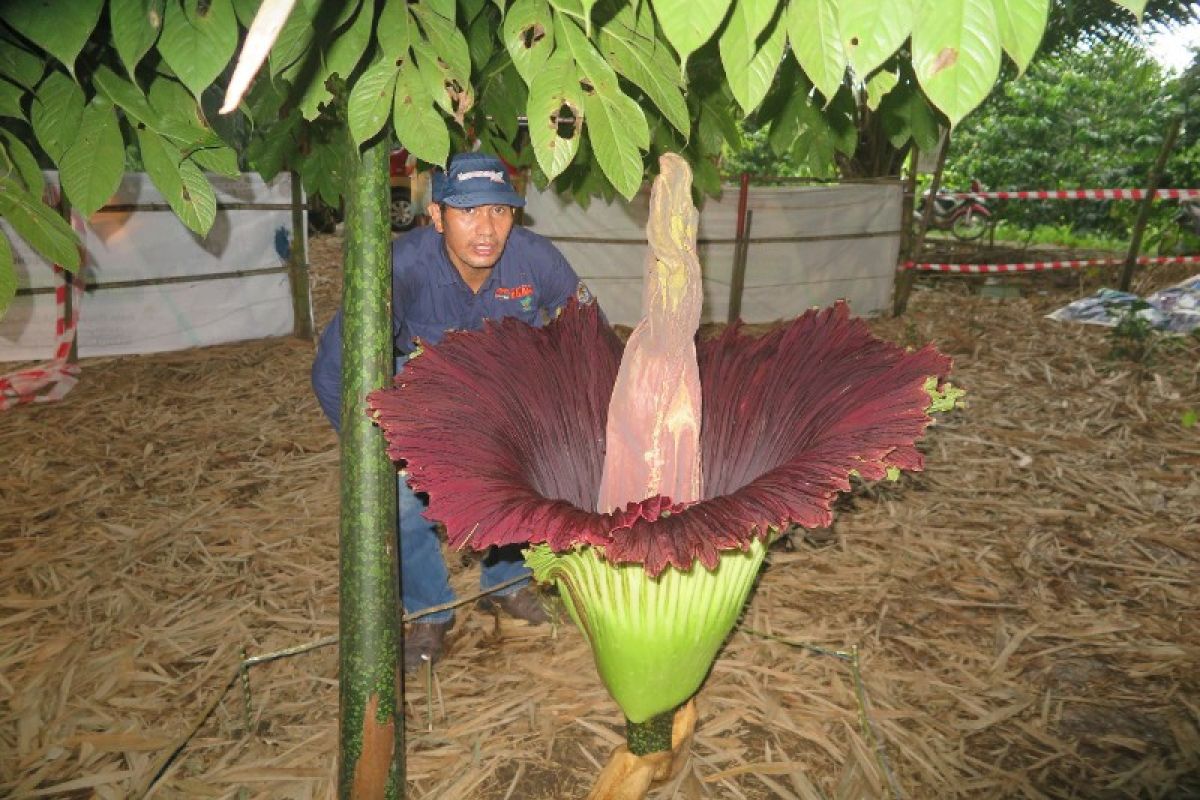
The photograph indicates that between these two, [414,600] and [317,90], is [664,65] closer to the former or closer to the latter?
[317,90]

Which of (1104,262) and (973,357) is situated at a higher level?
(1104,262)

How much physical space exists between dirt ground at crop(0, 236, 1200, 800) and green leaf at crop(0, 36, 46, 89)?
1141mm

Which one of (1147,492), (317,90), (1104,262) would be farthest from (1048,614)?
(1104,262)

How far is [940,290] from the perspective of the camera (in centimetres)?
763

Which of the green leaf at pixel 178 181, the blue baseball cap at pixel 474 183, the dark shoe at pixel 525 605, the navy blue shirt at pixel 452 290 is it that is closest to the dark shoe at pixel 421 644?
the dark shoe at pixel 525 605

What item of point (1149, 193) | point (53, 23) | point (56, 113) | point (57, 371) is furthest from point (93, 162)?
point (1149, 193)

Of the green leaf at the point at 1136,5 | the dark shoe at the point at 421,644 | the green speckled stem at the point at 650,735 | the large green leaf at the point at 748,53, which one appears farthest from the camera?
the dark shoe at the point at 421,644

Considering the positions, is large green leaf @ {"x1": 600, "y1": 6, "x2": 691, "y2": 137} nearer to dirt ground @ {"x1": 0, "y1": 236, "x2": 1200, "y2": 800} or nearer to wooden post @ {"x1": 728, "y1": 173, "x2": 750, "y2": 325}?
dirt ground @ {"x1": 0, "y1": 236, "x2": 1200, "y2": 800}

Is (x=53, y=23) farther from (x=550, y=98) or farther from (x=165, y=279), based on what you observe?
(x=165, y=279)

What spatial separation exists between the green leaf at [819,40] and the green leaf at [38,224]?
35.2 inches

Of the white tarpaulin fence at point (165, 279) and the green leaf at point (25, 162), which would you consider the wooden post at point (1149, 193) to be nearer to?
the white tarpaulin fence at point (165, 279)

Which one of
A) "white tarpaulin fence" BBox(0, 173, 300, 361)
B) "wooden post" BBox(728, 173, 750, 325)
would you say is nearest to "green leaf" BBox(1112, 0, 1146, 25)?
"white tarpaulin fence" BBox(0, 173, 300, 361)

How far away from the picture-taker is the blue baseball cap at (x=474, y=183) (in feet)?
6.23

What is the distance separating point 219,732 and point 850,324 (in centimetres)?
156
